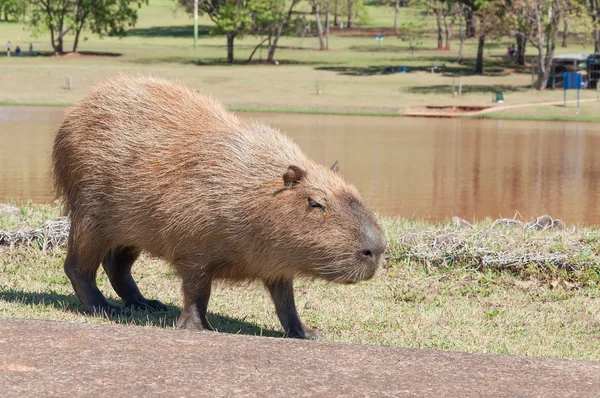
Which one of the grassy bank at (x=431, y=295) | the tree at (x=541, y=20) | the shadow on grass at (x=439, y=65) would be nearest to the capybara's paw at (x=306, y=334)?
the grassy bank at (x=431, y=295)

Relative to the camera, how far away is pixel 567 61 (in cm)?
4362

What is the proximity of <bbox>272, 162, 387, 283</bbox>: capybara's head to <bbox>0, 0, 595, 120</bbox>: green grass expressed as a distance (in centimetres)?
2268

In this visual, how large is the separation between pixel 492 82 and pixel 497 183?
2657cm

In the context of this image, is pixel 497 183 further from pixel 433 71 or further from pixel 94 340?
pixel 433 71

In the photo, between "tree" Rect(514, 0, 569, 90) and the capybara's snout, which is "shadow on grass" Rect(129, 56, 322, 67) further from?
the capybara's snout

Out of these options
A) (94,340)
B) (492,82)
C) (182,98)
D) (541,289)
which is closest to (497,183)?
(541,289)

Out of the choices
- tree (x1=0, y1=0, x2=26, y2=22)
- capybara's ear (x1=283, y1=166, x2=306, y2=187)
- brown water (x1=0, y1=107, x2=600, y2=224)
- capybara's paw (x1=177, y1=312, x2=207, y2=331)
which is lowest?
brown water (x1=0, y1=107, x2=600, y2=224)

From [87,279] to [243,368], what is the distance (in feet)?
9.96

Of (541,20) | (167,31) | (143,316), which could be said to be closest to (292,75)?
(541,20)

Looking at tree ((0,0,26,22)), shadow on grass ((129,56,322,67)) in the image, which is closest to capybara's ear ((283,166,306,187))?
shadow on grass ((129,56,322,67))

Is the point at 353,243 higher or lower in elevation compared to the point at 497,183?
higher

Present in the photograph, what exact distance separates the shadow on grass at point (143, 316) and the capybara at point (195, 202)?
0.14m

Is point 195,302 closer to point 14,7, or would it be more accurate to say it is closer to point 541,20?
point 541,20

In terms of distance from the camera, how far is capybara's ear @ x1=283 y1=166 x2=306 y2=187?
6.28 meters
